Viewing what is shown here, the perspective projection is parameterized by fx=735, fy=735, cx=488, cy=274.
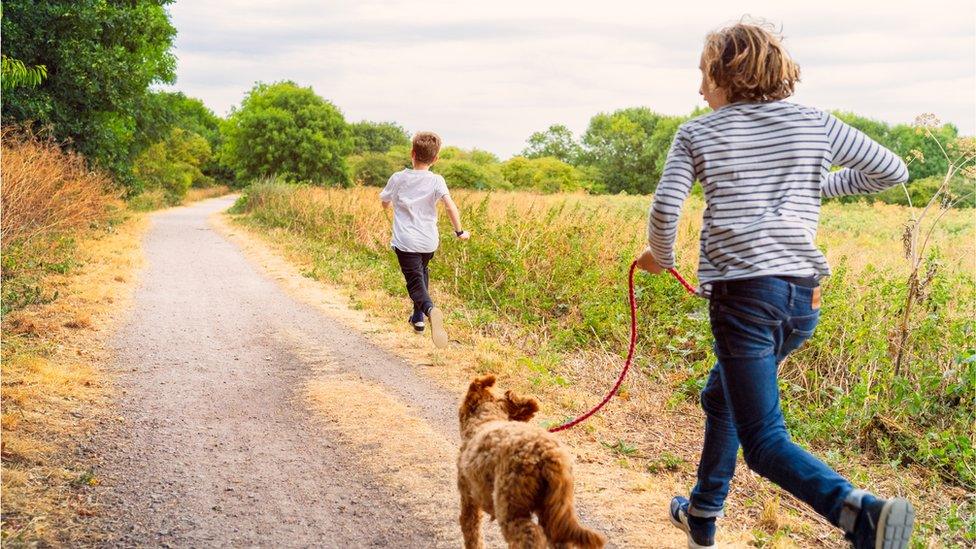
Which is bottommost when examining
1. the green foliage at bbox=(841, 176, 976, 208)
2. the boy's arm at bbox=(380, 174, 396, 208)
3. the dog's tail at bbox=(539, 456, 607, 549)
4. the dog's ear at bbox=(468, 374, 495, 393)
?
the dog's tail at bbox=(539, 456, 607, 549)

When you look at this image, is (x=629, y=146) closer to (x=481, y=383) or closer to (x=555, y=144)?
(x=555, y=144)

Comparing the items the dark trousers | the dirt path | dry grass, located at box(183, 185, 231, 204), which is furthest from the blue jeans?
dry grass, located at box(183, 185, 231, 204)

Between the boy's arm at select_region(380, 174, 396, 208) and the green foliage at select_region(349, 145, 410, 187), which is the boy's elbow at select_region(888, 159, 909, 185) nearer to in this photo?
the boy's arm at select_region(380, 174, 396, 208)

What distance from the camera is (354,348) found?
7578 mm

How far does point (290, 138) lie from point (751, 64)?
44277 mm

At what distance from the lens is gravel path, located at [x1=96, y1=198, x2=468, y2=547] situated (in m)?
3.62

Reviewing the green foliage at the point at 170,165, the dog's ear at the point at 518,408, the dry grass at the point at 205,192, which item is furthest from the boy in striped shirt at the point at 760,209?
the dry grass at the point at 205,192

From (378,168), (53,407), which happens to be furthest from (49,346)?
(378,168)

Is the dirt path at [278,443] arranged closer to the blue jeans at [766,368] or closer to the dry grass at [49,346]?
the dry grass at [49,346]

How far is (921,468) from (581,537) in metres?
3.78

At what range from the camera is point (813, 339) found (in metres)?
6.28

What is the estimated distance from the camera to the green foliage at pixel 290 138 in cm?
4388

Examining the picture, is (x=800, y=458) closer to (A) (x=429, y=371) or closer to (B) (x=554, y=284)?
(A) (x=429, y=371)

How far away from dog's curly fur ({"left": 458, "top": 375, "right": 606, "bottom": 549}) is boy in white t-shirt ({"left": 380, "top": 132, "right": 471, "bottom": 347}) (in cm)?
441
